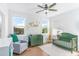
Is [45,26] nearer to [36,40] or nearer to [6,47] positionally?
[36,40]

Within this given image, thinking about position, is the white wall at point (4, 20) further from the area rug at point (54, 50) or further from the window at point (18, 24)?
the area rug at point (54, 50)

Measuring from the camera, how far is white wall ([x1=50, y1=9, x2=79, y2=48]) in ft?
5.06

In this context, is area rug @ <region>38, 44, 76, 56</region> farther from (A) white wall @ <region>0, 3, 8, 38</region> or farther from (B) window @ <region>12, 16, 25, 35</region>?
(A) white wall @ <region>0, 3, 8, 38</region>

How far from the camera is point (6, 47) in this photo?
151cm

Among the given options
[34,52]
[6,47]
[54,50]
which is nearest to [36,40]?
[34,52]

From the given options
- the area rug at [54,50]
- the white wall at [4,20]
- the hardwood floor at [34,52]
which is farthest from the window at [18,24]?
the area rug at [54,50]

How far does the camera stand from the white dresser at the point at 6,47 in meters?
1.49

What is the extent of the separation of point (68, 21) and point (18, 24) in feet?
2.74

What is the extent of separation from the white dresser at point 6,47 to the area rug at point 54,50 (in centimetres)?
52

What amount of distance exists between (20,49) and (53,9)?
2.83 ft

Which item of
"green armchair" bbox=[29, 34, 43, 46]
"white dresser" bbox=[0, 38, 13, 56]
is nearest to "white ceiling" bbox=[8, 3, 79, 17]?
"green armchair" bbox=[29, 34, 43, 46]

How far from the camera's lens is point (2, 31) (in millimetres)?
1562

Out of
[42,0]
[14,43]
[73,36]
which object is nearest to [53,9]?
[42,0]

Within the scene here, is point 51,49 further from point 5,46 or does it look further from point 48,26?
point 5,46
